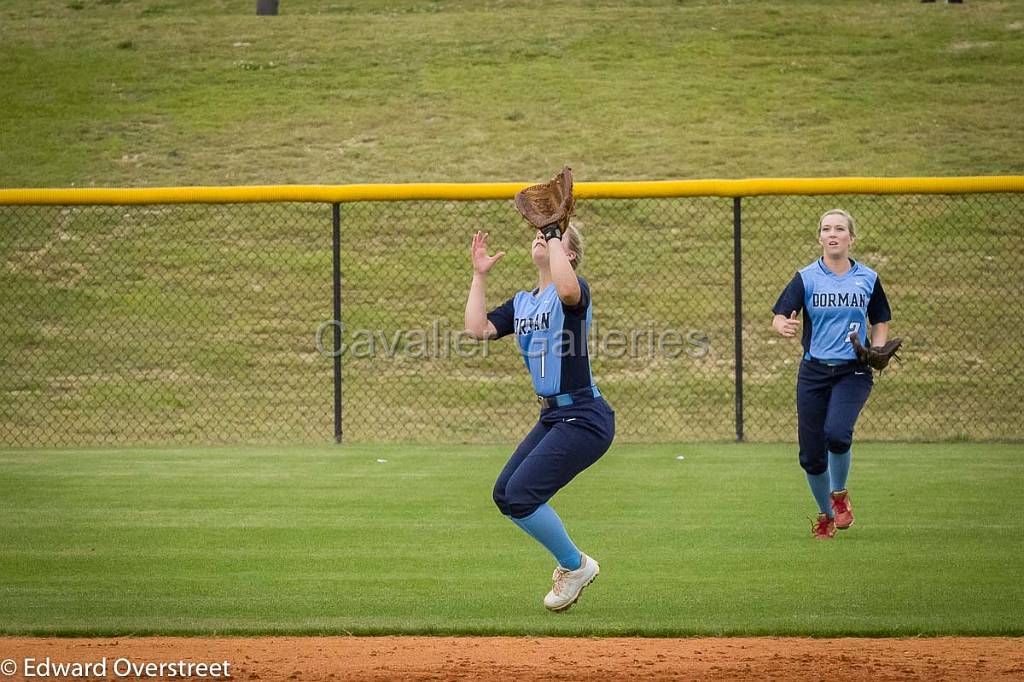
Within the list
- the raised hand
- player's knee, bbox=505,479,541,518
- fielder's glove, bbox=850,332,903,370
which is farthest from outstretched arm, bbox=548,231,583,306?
fielder's glove, bbox=850,332,903,370

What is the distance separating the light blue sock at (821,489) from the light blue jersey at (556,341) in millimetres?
2291

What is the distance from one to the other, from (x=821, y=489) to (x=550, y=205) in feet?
9.42

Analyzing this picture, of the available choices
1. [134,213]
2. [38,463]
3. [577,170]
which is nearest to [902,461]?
[38,463]

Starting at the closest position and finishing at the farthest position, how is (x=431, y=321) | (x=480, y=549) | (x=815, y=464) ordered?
(x=480, y=549), (x=815, y=464), (x=431, y=321)

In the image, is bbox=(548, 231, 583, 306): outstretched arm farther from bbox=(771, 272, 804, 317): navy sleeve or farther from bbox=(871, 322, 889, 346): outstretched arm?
bbox=(871, 322, 889, 346): outstretched arm

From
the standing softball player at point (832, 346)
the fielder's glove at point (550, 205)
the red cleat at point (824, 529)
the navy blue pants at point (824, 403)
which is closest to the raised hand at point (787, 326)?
the standing softball player at point (832, 346)

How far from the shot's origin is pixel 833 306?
7684mm

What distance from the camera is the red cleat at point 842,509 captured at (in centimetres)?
772

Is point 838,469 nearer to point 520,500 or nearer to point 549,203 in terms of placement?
point 520,500

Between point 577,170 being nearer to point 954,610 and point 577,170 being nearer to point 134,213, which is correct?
point 134,213

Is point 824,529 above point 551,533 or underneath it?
underneath

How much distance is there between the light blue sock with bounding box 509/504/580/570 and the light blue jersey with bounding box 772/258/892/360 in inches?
97.4

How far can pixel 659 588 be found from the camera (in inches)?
258

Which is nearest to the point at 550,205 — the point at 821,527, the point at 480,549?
the point at 480,549
